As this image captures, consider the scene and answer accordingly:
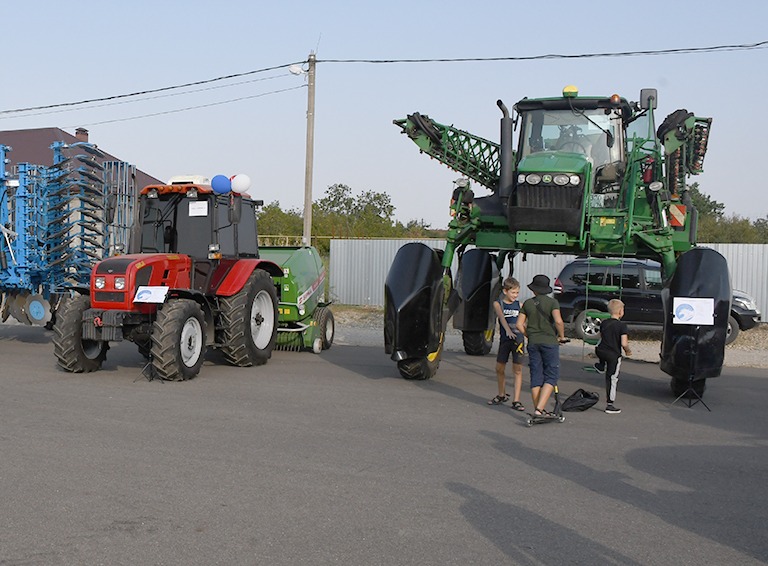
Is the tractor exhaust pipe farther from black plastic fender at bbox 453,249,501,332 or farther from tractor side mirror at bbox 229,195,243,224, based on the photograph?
tractor side mirror at bbox 229,195,243,224

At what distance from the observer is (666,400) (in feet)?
35.2

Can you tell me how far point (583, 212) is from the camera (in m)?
11.2

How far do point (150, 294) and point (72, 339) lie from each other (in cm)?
132

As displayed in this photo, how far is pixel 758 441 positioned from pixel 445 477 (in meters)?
3.54

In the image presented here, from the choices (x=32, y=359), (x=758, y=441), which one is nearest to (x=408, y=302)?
(x=758, y=441)

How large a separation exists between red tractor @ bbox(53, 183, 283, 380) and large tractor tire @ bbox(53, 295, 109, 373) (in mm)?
13

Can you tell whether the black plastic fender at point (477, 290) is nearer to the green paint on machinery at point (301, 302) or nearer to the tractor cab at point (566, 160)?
the tractor cab at point (566, 160)

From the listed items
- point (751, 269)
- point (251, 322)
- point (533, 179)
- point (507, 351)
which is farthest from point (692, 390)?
point (751, 269)

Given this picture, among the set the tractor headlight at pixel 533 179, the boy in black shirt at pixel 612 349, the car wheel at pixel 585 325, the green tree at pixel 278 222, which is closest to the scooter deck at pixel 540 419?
the boy in black shirt at pixel 612 349

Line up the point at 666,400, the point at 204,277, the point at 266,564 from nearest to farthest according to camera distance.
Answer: the point at 266,564, the point at 666,400, the point at 204,277

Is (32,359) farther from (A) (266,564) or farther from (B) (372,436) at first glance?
(A) (266,564)

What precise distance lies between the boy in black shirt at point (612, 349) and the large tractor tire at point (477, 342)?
4.78 m

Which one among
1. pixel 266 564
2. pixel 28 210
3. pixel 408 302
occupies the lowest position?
pixel 266 564

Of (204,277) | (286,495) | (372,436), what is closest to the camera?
(286,495)
